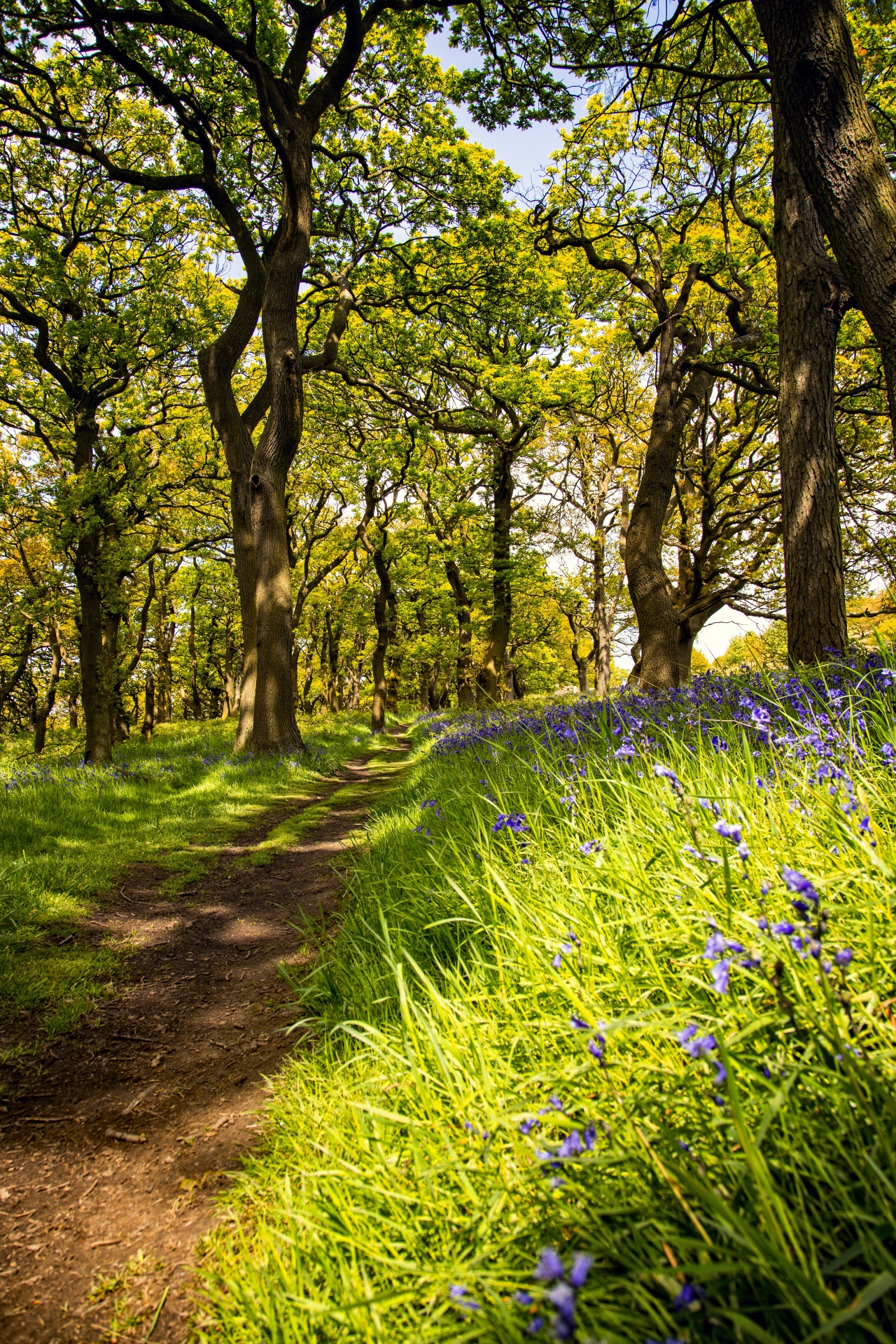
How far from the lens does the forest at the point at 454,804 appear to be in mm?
1149

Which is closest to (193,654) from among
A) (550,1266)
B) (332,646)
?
(332,646)

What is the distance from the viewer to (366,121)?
12055mm

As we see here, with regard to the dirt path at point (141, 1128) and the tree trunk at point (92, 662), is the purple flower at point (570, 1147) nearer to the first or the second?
the dirt path at point (141, 1128)

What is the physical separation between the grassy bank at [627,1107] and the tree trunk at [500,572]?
1661 cm

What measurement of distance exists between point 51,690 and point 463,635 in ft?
60.7

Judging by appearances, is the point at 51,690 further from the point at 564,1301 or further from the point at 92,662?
the point at 564,1301

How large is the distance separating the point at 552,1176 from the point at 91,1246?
1.58 m

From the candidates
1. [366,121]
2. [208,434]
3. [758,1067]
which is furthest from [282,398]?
[758,1067]

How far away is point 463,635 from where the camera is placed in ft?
78.8

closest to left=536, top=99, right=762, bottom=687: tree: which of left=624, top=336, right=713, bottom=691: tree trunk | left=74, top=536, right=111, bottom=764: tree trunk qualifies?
left=624, top=336, right=713, bottom=691: tree trunk

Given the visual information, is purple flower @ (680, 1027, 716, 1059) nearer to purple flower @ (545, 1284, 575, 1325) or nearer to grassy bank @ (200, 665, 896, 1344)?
grassy bank @ (200, 665, 896, 1344)

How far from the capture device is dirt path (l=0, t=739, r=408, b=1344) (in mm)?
1572

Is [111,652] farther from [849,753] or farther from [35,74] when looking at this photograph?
[849,753]

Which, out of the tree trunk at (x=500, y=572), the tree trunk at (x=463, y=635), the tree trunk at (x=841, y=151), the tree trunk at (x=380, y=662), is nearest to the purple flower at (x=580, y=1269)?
the tree trunk at (x=841, y=151)
